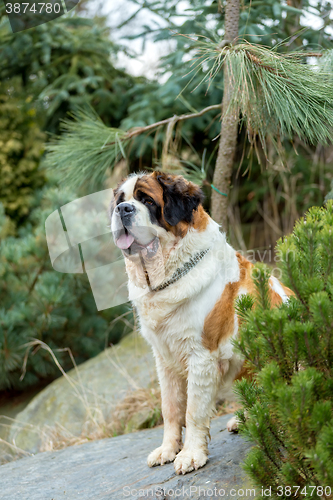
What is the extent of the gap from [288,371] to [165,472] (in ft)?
3.56

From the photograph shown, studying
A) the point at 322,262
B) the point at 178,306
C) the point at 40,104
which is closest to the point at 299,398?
the point at 322,262

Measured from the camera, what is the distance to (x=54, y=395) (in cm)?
443

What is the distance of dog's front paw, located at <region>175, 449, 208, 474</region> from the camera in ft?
7.10

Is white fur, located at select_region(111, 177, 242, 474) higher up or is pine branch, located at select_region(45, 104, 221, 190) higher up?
pine branch, located at select_region(45, 104, 221, 190)

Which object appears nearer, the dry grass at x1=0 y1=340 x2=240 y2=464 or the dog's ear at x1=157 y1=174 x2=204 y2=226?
the dog's ear at x1=157 y1=174 x2=204 y2=226

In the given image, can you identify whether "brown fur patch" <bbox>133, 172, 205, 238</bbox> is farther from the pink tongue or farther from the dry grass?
the dry grass

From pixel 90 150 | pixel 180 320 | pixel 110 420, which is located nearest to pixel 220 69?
pixel 90 150

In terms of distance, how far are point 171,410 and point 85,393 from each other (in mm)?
2089

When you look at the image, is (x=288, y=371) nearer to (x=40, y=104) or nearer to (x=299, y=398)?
(x=299, y=398)

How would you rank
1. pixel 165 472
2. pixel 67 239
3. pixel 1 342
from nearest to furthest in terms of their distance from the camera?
pixel 165 472
pixel 67 239
pixel 1 342

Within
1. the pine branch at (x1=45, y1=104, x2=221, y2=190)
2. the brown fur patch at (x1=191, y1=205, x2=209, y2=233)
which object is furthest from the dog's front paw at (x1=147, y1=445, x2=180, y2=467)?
the pine branch at (x1=45, y1=104, x2=221, y2=190)

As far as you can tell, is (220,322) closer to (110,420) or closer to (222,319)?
(222,319)

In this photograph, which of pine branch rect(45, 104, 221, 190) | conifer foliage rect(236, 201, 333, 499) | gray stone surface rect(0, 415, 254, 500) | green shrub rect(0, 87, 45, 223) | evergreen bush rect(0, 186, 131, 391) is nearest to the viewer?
conifer foliage rect(236, 201, 333, 499)

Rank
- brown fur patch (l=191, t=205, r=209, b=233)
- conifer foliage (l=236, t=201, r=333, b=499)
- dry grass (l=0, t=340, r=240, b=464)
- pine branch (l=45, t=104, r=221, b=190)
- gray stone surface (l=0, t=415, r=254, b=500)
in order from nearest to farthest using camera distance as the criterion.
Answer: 1. conifer foliage (l=236, t=201, r=333, b=499)
2. gray stone surface (l=0, t=415, r=254, b=500)
3. brown fur patch (l=191, t=205, r=209, b=233)
4. pine branch (l=45, t=104, r=221, b=190)
5. dry grass (l=0, t=340, r=240, b=464)
